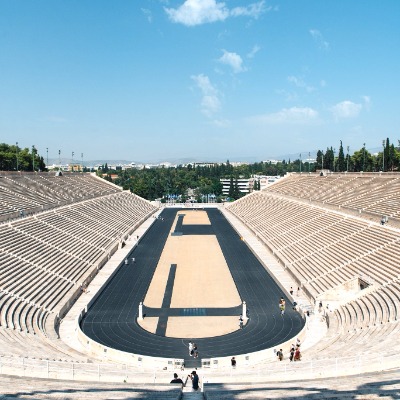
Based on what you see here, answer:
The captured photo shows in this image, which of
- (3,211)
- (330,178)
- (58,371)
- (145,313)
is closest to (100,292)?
(145,313)

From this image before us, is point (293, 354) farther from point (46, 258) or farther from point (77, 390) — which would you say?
point (46, 258)

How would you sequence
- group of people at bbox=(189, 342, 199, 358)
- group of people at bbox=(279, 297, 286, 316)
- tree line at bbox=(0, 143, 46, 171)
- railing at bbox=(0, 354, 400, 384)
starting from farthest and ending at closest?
tree line at bbox=(0, 143, 46, 171) < group of people at bbox=(279, 297, 286, 316) < group of people at bbox=(189, 342, 199, 358) < railing at bbox=(0, 354, 400, 384)

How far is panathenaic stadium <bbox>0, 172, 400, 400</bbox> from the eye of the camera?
466 inches

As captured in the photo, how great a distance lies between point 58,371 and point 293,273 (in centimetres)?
2002

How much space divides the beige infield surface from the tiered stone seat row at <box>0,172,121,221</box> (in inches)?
482

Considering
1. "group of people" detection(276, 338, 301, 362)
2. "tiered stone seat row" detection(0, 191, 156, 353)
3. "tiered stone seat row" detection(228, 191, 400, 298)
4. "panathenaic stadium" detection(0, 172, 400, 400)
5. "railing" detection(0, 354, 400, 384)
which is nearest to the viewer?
"panathenaic stadium" detection(0, 172, 400, 400)

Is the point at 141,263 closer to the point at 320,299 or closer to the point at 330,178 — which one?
the point at 320,299

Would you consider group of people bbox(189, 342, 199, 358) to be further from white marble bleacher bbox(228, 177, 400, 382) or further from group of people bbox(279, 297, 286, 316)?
group of people bbox(279, 297, 286, 316)

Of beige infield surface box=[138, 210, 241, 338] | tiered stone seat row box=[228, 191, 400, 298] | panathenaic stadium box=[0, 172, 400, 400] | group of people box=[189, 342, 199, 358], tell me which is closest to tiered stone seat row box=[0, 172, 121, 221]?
panathenaic stadium box=[0, 172, 400, 400]

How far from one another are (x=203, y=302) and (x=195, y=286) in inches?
129

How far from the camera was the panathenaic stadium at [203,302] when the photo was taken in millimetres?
11844

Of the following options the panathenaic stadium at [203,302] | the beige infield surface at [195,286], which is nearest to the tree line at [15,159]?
the panathenaic stadium at [203,302]

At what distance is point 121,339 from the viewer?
1962cm

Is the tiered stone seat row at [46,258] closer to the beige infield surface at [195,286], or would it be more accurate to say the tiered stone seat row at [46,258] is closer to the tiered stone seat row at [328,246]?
the beige infield surface at [195,286]
